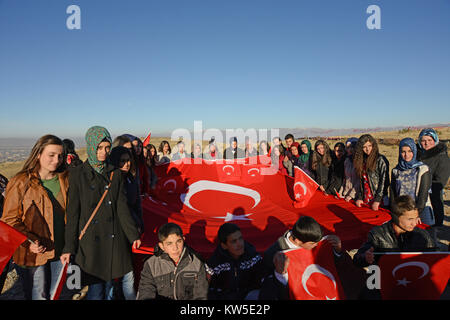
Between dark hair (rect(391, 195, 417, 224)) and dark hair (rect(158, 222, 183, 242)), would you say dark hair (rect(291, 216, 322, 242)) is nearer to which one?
dark hair (rect(391, 195, 417, 224))

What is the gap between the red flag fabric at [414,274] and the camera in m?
2.50

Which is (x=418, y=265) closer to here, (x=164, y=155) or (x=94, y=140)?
(x=94, y=140)

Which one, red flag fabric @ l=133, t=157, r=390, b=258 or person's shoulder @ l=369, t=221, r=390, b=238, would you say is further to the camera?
red flag fabric @ l=133, t=157, r=390, b=258

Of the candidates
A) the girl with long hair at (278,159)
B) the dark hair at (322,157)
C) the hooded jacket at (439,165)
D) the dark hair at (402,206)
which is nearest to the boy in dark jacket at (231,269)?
the dark hair at (402,206)

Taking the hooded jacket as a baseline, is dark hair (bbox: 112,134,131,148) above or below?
above

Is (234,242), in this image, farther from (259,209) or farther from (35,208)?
(259,209)

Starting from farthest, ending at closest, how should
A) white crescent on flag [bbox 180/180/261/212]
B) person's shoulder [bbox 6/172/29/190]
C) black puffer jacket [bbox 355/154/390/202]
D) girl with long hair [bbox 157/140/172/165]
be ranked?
girl with long hair [bbox 157/140/172/165]
white crescent on flag [bbox 180/180/261/212]
black puffer jacket [bbox 355/154/390/202]
person's shoulder [bbox 6/172/29/190]

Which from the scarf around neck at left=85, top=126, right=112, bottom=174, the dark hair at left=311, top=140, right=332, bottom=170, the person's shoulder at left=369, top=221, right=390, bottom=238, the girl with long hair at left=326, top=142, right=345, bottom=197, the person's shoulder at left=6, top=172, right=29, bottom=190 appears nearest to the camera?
the person's shoulder at left=6, top=172, right=29, bottom=190

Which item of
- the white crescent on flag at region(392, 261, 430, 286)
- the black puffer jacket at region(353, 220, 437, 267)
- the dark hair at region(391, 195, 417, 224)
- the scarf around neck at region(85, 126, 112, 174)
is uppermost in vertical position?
the scarf around neck at region(85, 126, 112, 174)

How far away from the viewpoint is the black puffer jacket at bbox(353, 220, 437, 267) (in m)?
2.71

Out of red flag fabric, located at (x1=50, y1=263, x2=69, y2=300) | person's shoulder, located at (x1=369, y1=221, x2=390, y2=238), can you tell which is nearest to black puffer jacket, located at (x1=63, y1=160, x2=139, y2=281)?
red flag fabric, located at (x1=50, y1=263, x2=69, y2=300)

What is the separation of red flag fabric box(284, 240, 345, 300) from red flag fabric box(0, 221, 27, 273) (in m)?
2.67
